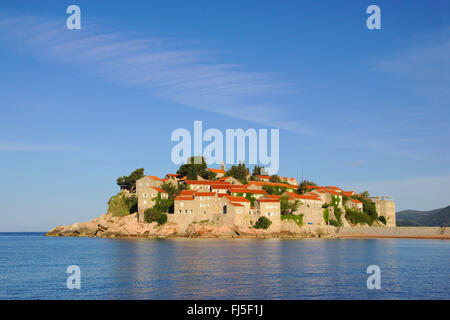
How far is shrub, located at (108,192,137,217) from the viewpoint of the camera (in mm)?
95750

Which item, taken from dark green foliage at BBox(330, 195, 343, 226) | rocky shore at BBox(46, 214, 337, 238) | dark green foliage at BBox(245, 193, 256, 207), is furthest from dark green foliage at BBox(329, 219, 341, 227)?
dark green foliage at BBox(245, 193, 256, 207)

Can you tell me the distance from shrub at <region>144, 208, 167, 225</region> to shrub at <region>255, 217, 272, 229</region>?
727 inches

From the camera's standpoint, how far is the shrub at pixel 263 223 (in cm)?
8406

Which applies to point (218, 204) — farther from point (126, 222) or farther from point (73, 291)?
point (73, 291)

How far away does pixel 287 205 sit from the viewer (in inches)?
3484

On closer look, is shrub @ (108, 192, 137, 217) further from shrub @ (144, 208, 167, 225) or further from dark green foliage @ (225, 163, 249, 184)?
dark green foliage @ (225, 163, 249, 184)

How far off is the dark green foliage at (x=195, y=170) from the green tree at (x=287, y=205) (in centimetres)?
2080

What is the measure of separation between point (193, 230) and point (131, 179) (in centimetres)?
2350

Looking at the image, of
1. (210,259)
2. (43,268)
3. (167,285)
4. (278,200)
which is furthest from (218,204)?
(167,285)

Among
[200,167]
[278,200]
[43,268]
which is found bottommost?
[43,268]

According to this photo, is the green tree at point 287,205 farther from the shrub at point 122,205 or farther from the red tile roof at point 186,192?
the shrub at point 122,205

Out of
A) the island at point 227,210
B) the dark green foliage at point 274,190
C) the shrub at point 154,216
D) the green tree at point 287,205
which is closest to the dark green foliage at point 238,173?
the island at point 227,210
